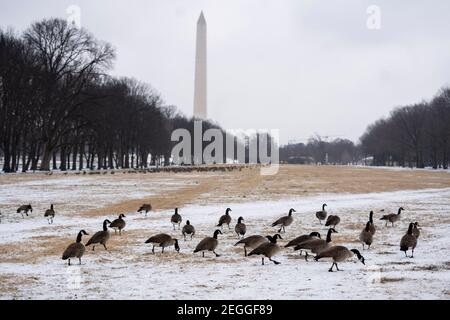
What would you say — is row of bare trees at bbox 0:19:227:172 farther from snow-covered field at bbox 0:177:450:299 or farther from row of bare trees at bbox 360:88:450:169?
row of bare trees at bbox 360:88:450:169

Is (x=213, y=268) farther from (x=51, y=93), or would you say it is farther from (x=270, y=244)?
(x=51, y=93)

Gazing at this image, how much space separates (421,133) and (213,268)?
115 meters

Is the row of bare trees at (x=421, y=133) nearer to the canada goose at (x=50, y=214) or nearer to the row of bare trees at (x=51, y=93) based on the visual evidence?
the row of bare trees at (x=51, y=93)

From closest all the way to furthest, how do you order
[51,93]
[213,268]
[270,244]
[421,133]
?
[213,268], [270,244], [51,93], [421,133]

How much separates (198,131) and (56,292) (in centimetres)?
14061

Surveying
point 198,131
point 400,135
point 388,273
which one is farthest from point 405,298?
point 198,131

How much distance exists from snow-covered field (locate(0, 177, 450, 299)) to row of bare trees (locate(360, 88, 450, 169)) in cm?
8695

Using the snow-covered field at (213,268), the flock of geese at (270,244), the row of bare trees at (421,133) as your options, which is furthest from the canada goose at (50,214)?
the row of bare trees at (421,133)

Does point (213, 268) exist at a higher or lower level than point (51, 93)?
lower

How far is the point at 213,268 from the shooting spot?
13180mm

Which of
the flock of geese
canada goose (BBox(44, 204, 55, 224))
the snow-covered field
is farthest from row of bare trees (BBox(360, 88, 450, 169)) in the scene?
the flock of geese

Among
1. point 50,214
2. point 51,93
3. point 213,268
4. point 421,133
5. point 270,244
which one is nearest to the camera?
point 213,268

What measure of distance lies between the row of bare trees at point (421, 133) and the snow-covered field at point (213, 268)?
86949mm

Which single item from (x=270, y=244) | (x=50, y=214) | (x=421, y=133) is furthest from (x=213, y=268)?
(x=421, y=133)
